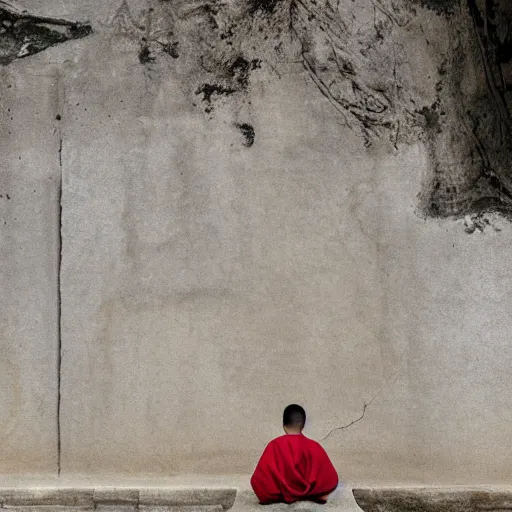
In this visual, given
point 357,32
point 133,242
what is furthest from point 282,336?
point 357,32

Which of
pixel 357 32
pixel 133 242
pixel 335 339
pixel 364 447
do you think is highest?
pixel 357 32

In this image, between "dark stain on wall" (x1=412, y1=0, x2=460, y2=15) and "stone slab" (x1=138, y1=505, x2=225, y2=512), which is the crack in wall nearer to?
"stone slab" (x1=138, y1=505, x2=225, y2=512)

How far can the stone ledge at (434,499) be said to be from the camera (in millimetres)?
5480

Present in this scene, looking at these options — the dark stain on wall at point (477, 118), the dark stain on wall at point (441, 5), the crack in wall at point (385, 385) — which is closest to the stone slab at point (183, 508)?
the crack in wall at point (385, 385)

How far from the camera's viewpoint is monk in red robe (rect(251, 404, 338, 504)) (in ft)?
15.6

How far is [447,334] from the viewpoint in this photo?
5.99m

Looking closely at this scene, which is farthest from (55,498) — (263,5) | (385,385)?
(263,5)

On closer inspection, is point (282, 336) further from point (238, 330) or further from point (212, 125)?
point (212, 125)

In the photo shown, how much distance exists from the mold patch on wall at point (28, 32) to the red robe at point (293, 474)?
3133mm

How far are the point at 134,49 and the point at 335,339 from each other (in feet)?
7.60

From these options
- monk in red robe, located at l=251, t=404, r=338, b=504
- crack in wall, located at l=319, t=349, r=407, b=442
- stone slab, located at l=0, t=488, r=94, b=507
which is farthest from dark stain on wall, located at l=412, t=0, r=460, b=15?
stone slab, located at l=0, t=488, r=94, b=507

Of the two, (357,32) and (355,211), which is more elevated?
(357,32)

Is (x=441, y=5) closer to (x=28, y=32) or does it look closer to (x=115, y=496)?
(x=28, y=32)

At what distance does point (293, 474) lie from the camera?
475 centimetres
